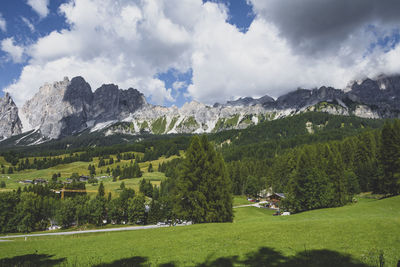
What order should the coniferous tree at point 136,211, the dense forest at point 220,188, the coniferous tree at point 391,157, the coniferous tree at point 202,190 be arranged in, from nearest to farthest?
the coniferous tree at point 202,190 → the dense forest at point 220,188 → the coniferous tree at point 391,157 → the coniferous tree at point 136,211

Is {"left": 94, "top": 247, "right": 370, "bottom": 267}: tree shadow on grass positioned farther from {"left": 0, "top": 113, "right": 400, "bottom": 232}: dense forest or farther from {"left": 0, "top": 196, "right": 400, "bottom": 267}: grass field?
{"left": 0, "top": 113, "right": 400, "bottom": 232}: dense forest

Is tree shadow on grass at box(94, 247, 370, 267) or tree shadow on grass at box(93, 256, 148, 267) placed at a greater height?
tree shadow on grass at box(94, 247, 370, 267)

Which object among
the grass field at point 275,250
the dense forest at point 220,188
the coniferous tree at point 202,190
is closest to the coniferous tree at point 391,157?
the dense forest at point 220,188

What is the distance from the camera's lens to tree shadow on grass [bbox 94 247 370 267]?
11.9 meters

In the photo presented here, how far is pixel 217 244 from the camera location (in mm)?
17984

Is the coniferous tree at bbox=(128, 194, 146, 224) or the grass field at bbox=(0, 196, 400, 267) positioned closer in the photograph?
the grass field at bbox=(0, 196, 400, 267)

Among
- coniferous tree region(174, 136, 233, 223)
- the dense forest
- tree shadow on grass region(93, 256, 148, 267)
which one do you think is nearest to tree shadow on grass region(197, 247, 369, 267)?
tree shadow on grass region(93, 256, 148, 267)

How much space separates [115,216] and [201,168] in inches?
2454

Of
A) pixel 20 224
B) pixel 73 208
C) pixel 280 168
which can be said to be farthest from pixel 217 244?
pixel 280 168

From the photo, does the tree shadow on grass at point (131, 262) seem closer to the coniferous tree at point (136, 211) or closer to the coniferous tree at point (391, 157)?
the coniferous tree at point (391, 157)

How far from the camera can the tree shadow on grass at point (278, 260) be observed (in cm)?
1189

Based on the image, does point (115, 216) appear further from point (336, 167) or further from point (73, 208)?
point (336, 167)

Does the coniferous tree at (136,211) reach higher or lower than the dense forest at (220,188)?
lower

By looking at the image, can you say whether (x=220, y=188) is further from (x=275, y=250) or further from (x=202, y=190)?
(x=275, y=250)
